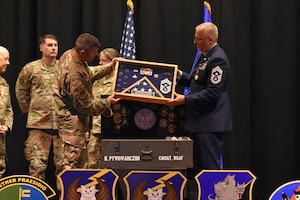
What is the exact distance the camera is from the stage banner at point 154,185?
3.39 meters

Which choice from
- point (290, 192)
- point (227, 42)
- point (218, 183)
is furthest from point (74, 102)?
point (227, 42)

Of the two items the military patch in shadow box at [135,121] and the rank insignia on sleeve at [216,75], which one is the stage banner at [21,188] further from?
the rank insignia on sleeve at [216,75]

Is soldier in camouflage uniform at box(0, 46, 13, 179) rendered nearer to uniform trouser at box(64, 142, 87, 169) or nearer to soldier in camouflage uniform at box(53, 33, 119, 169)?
soldier in camouflage uniform at box(53, 33, 119, 169)

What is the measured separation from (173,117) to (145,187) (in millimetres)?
677

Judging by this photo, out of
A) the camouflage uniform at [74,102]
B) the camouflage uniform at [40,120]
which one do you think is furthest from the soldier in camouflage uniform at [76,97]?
the camouflage uniform at [40,120]

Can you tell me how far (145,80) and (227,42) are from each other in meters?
2.17

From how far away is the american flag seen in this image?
5.30m

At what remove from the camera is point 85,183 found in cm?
336

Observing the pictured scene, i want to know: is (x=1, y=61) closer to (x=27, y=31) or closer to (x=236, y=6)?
(x=27, y=31)

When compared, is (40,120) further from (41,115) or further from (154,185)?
(154,185)

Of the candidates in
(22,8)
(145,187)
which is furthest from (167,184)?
(22,8)

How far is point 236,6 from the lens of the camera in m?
5.80

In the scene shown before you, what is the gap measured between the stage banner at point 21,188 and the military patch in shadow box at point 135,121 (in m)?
0.70

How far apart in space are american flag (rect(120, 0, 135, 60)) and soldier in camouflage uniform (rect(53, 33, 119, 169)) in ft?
3.37
